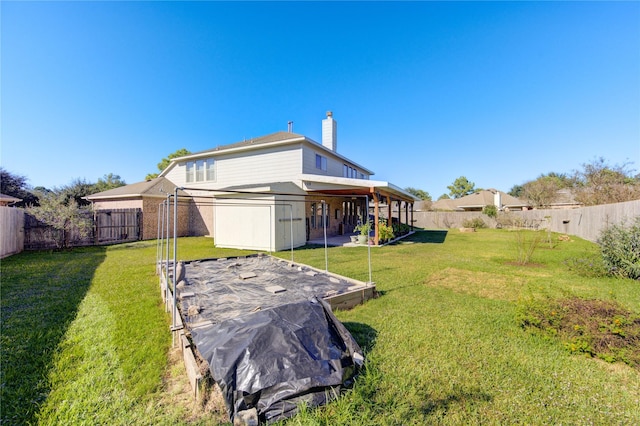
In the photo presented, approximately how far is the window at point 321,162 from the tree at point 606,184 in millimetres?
19484

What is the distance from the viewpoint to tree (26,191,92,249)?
10.7m

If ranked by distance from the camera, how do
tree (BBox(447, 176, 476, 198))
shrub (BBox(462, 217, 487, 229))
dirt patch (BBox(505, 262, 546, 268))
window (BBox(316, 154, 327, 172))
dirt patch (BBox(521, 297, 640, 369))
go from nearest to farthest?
dirt patch (BBox(521, 297, 640, 369)) < dirt patch (BBox(505, 262, 546, 268)) < window (BBox(316, 154, 327, 172)) < shrub (BBox(462, 217, 487, 229)) < tree (BBox(447, 176, 476, 198))

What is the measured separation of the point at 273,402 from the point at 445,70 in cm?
1578

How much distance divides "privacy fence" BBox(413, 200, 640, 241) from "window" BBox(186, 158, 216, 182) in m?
18.4

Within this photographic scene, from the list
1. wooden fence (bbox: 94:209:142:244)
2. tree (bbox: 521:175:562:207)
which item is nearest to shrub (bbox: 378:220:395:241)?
wooden fence (bbox: 94:209:142:244)

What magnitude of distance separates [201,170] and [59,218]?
7619 mm

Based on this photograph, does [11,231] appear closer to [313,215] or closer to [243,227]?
[243,227]

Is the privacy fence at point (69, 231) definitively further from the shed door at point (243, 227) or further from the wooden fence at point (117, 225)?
the shed door at point (243, 227)

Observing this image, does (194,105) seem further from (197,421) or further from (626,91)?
(626,91)

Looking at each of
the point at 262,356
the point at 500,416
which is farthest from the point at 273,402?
the point at 500,416

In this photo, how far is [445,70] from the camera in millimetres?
13000

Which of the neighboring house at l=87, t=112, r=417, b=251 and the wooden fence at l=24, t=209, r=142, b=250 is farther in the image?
the neighboring house at l=87, t=112, r=417, b=251

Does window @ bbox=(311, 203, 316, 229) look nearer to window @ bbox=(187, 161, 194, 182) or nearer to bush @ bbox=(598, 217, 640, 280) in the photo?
window @ bbox=(187, 161, 194, 182)

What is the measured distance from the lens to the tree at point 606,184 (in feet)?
55.2
